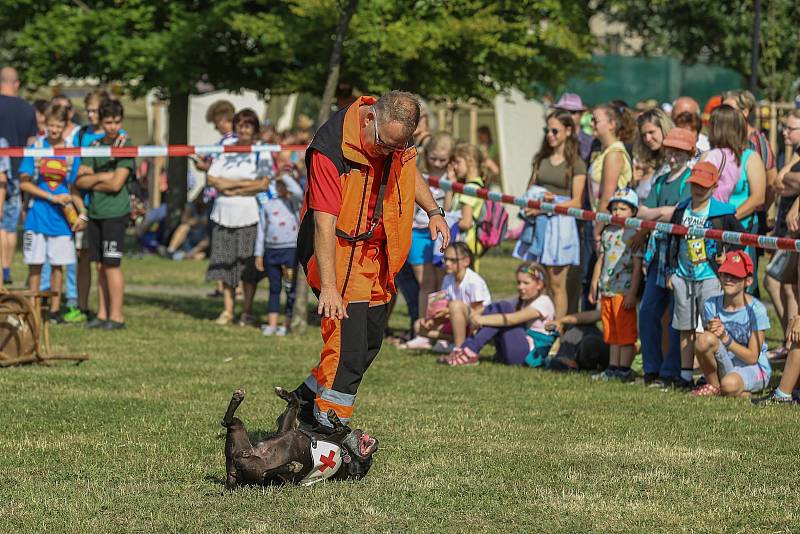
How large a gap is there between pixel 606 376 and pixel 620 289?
0.65 metres

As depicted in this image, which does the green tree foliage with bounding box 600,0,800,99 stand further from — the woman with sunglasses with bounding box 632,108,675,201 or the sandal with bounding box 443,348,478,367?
the sandal with bounding box 443,348,478,367

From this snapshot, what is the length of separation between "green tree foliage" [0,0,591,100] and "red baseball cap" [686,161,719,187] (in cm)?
1110

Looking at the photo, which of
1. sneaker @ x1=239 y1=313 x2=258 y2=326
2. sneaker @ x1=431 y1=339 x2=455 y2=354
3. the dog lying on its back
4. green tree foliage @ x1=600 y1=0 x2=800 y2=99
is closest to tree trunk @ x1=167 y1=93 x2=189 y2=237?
green tree foliage @ x1=600 y1=0 x2=800 y2=99

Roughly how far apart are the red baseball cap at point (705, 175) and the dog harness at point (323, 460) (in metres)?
3.78

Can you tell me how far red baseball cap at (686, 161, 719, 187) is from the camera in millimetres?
9469

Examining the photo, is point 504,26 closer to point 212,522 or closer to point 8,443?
point 8,443

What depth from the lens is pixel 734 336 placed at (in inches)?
372

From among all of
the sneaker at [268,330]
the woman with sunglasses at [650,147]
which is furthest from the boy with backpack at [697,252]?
the sneaker at [268,330]

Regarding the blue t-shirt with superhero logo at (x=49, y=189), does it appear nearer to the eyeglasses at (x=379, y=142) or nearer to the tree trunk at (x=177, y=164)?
the eyeglasses at (x=379, y=142)

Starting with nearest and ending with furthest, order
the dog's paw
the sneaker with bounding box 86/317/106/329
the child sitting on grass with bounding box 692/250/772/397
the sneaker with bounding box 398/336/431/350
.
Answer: the dog's paw < the child sitting on grass with bounding box 692/250/772/397 < the sneaker with bounding box 398/336/431/350 < the sneaker with bounding box 86/317/106/329

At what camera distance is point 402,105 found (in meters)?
6.52

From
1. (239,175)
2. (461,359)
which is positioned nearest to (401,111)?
(461,359)

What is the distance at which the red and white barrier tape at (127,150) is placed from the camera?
12.7 metres

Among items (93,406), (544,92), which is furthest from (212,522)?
(544,92)
